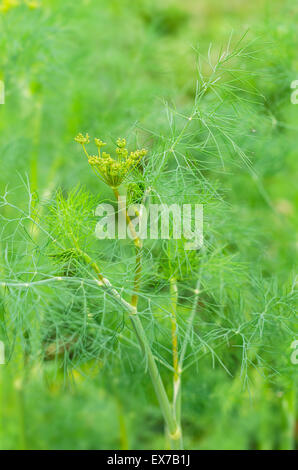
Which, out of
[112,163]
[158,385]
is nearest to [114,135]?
[112,163]

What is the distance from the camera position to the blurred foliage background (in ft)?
4.73

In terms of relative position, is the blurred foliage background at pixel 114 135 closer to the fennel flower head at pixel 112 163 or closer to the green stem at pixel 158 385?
the green stem at pixel 158 385

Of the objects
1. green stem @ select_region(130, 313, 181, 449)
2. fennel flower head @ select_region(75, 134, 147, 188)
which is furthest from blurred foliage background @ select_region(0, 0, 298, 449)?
fennel flower head @ select_region(75, 134, 147, 188)

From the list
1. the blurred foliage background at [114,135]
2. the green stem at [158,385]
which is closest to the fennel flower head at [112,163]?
the green stem at [158,385]

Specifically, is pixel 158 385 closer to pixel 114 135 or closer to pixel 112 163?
pixel 112 163

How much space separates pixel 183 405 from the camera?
142 centimetres

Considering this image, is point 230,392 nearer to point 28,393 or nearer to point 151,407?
point 151,407

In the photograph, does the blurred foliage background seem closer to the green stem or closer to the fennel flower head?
the green stem

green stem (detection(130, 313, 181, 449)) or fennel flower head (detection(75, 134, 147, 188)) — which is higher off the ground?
fennel flower head (detection(75, 134, 147, 188))

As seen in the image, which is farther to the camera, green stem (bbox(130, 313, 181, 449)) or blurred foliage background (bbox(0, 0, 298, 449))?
blurred foliage background (bbox(0, 0, 298, 449))

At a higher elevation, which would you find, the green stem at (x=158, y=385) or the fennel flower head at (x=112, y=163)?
the fennel flower head at (x=112, y=163)

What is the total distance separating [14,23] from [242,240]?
93cm

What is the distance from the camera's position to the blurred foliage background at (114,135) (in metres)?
1.44

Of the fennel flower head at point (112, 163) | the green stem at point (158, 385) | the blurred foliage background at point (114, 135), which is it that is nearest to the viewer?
the fennel flower head at point (112, 163)
